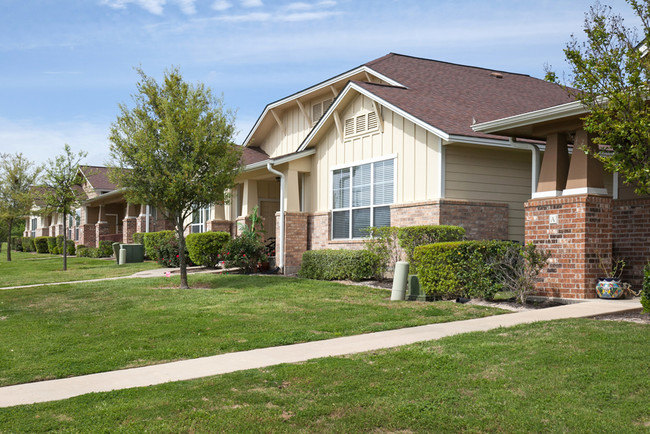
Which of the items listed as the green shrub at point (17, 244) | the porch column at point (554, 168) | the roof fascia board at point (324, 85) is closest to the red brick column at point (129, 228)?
the roof fascia board at point (324, 85)

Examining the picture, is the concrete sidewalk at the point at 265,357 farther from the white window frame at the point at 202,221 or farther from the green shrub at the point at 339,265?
the white window frame at the point at 202,221

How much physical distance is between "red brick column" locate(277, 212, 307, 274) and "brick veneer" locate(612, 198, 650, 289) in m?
9.25

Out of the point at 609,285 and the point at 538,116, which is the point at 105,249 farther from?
the point at 609,285

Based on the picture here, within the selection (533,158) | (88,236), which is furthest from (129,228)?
(533,158)

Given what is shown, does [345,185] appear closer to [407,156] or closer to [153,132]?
[407,156]

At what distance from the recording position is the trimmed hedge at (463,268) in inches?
446

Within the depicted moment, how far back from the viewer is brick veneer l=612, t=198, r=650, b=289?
11.7 m

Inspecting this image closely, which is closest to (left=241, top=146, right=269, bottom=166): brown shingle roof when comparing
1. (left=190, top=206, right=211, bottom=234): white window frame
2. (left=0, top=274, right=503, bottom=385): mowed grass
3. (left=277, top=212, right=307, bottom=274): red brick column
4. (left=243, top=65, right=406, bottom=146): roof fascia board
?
(left=243, top=65, right=406, bottom=146): roof fascia board

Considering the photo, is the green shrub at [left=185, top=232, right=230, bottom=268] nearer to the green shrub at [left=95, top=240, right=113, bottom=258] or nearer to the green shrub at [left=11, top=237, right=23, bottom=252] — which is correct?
the green shrub at [left=95, top=240, right=113, bottom=258]

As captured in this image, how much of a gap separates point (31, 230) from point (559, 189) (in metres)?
57.4

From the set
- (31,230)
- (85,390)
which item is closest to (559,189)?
(85,390)

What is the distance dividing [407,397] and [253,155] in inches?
736

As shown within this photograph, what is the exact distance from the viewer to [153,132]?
595 inches

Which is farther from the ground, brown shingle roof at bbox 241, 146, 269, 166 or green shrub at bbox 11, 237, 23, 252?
brown shingle roof at bbox 241, 146, 269, 166
